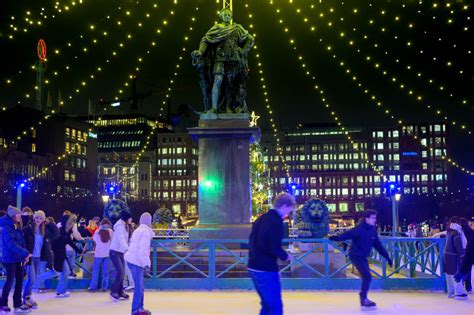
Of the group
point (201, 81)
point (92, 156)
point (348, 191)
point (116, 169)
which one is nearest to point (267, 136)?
point (348, 191)

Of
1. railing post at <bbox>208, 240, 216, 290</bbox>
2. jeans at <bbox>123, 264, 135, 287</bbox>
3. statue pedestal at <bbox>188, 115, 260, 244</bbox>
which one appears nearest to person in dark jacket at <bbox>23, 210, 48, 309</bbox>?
jeans at <bbox>123, 264, 135, 287</bbox>

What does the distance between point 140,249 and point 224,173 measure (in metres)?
7.96

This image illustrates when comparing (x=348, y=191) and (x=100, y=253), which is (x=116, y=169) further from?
(x=100, y=253)

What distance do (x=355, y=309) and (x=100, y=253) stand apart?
5925mm

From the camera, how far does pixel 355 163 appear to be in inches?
6777

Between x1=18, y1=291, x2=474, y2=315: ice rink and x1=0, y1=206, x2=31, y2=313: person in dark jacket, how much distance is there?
26.3 inches

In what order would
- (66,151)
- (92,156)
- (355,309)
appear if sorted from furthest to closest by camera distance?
1. (92,156)
2. (66,151)
3. (355,309)

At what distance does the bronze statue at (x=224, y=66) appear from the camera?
19406mm

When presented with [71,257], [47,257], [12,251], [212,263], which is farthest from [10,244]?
[71,257]

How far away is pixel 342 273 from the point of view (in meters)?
16.0

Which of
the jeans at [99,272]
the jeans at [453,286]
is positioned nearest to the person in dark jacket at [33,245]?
the jeans at [99,272]

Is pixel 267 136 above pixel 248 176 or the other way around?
above

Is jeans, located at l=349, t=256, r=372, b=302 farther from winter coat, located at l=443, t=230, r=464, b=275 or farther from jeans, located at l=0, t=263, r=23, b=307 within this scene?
jeans, located at l=0, t=263, r=23, b=307

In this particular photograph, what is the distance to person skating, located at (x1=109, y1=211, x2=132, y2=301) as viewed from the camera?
13023 millimetres
